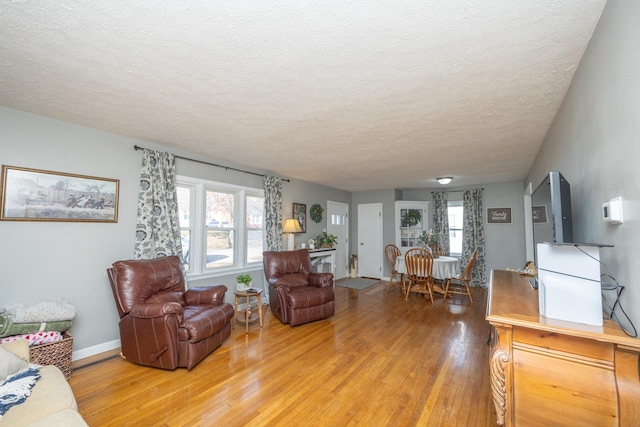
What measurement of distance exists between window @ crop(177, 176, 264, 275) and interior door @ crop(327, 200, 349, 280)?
7.25ft

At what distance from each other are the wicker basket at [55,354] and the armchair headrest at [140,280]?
1.46ft

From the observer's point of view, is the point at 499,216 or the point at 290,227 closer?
the point at 290,227

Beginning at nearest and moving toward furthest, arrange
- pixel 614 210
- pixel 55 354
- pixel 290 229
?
pixel 614 210, pixel 55 354, pixel 290 229

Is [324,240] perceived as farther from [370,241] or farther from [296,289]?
[296,289]

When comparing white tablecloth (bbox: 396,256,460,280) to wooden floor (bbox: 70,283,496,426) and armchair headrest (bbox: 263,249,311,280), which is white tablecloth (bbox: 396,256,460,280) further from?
armchair headrest (bbox: 263,249,311,280)

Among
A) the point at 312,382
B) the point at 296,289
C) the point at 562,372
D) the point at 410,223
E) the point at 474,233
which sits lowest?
the point at 312,382

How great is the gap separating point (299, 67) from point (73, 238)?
113 inches

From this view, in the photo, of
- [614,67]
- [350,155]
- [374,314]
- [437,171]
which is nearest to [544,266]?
[614,67]

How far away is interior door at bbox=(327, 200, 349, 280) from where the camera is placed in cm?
666

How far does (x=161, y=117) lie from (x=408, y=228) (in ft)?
18.8

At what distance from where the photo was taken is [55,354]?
2.28 meters

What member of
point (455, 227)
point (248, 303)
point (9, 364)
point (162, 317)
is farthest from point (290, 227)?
point (455, 227)

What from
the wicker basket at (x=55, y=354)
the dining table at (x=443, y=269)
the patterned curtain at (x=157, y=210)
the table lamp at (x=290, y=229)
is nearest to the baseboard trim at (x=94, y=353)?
the wicker basket at (x=55, y=354)

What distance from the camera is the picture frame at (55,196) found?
7.89 ft
